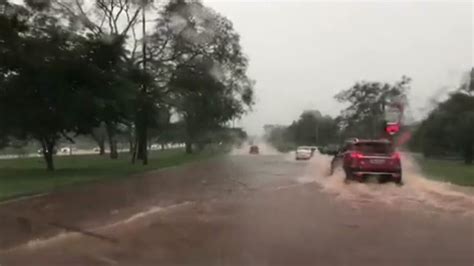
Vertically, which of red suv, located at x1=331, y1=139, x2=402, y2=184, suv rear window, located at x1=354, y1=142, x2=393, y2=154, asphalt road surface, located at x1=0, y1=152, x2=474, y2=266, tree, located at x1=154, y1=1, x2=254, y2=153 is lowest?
asphalt road surface, located at x1=0, y1=152, x2=474, y2=266

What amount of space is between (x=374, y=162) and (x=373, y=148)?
1.97ft

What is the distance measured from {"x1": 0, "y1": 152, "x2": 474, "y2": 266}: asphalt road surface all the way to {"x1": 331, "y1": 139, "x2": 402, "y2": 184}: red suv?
209 cm

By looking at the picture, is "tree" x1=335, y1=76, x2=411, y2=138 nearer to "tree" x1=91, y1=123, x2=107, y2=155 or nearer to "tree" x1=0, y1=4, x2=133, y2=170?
"tree" x1=91, y1=123, x2=107, y2=155

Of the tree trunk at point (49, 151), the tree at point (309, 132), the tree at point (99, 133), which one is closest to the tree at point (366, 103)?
the tree at point (309, 132)

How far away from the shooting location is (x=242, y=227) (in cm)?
1333

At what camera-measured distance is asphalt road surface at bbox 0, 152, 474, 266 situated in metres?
9.88

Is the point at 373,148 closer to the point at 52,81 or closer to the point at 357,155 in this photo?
the point at 357,155

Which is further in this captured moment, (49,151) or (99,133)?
(99,133)

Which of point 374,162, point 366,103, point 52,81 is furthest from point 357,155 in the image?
point 366,103

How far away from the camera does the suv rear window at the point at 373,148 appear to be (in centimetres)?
2523

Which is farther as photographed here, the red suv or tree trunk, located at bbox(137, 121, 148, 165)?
tree trunk, located at bbox(137, 121, 148, 165)

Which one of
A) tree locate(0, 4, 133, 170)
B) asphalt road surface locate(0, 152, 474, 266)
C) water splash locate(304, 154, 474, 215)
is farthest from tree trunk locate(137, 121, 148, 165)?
asphalt road surface locate(0, 152, 474, 266)

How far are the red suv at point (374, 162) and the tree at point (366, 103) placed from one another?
79008mm

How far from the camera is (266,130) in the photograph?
178625mm
